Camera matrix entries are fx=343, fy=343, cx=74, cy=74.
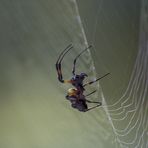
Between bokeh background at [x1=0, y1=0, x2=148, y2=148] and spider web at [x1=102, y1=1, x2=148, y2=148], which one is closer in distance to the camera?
spider web at [x1=102, y1=1, x2=148, y2=148]

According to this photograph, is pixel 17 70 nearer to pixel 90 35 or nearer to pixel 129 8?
pixel 90 35

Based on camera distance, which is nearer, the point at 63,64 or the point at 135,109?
the point at 135,109

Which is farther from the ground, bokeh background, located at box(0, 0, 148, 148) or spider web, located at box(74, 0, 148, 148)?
bokeh background, located at box(0, 0, 148, 148)

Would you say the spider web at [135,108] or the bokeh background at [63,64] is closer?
the spider web at [135,108]

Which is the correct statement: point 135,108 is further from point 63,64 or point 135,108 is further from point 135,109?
point 63,64

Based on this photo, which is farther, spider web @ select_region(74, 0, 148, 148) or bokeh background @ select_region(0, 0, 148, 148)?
bokeh background @ select_region(0, 0, 148, 148)

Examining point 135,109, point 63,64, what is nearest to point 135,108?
point 135,109
